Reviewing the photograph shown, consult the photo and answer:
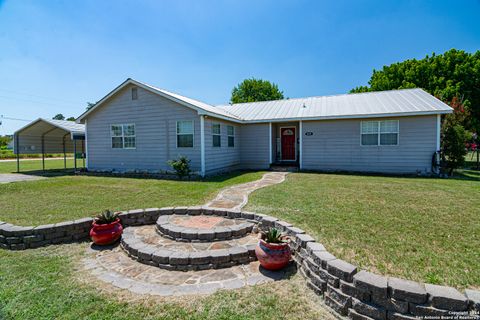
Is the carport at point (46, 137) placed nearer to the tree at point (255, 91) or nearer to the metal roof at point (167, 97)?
the metal roof at point (167, 97)

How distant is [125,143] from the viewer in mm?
12445

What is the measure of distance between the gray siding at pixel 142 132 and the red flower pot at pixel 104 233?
6.57 m

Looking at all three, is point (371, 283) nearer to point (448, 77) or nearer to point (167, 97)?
→ point (167, 97)

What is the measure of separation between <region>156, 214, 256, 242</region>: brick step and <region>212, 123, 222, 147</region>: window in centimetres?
683

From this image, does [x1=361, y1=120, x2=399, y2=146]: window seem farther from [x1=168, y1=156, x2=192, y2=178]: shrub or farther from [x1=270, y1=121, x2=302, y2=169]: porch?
[x1=168, y1=156, x2=192, y2=178]: shrub

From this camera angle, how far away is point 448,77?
2238 centimetres

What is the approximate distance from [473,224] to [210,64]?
14.6 metres

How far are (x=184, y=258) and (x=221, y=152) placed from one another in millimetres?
9017

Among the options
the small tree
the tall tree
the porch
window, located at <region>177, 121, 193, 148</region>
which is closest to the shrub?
window, located at <region>177, 121, 193, 148</region>

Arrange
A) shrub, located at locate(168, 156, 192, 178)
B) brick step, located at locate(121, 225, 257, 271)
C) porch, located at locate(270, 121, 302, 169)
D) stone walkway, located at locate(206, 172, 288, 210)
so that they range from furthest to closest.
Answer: porch, located at locate(270, 121, 302, 169) → shrub, located at locate(168, 156, 192, 178) → stone walkway, located at locate(206, 172, 288, 210) → brick step, located at locate(121, 225, 257, 271)

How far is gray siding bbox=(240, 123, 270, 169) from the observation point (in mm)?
13797

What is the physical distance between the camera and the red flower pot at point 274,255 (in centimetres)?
333

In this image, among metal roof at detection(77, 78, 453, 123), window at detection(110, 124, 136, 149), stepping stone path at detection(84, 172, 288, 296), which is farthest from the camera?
window at detection(110, 124, 136, 149)

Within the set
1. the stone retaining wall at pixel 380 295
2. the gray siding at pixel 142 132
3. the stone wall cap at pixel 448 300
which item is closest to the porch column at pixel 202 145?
the gray siding at pixel 142 132
